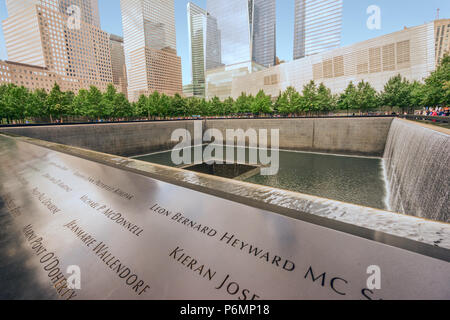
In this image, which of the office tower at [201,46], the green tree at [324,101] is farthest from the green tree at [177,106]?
the office tower at [201,46]

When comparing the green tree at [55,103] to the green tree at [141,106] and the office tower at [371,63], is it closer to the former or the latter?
the green tree at [141,106]

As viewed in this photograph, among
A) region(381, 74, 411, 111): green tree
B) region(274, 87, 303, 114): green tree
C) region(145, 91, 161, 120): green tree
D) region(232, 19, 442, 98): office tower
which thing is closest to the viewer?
region(381, 74, 411, 111): green tree

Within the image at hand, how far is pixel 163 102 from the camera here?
5234cm

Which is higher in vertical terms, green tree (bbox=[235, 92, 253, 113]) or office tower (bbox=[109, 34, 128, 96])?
office tower (bbox=[109, 34, 128, 96])

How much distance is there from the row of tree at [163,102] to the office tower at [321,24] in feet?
220

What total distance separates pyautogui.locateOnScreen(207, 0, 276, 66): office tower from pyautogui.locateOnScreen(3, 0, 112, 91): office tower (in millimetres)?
72913

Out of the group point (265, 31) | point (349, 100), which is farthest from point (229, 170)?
point (265, 31)

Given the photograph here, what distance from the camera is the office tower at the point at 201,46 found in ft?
506

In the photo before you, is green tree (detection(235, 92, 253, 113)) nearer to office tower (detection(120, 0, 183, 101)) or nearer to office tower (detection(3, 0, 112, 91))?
office tower (detection(120, 0, 183, 101))

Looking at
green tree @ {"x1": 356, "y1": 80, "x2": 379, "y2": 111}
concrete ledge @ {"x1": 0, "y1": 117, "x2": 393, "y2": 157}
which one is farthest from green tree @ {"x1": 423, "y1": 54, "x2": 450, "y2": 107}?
green tree @ {"x1": 356, "y1": 80, "x2": 379, "y2": 111}

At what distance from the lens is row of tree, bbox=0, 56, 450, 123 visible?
33281 millimetres

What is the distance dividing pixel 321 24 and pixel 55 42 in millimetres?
131037

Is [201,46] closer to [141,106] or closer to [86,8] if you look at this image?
[86,8]
